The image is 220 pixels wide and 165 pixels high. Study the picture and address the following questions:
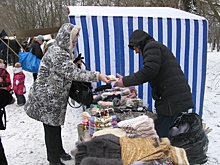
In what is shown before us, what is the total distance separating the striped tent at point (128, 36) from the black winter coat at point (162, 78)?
6.48 feet

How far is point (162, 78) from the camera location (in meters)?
2.72

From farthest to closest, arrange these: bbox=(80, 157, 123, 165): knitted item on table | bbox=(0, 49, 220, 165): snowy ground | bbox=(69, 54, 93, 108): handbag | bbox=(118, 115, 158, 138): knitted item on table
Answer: bbox=(0, 49, 220, 165): snowy ground → bbox=(69, 54, 93, 108): handbag → bbox=(118, 115, 158, 138): knitted item on table → bbox=(80, 157, 123, 165): knitted item on table

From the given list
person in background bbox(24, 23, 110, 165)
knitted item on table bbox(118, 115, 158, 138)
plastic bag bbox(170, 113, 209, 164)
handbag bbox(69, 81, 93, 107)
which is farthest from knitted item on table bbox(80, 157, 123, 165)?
plastic bag bbox(170, 113, 209, 164)

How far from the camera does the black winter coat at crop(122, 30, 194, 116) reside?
2.59 m

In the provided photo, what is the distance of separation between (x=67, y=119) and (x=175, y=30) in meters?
2.94

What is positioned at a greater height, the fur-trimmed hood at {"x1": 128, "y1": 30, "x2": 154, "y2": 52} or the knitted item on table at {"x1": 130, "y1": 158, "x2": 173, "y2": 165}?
the fur-trimmed hood at {"x1": 128, "y1": 30, "x2": 154, "y2": 52}

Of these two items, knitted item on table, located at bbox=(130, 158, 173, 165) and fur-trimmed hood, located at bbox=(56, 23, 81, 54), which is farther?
fur-trimmed hood, located at bbox=(56, 23, 81, 54)

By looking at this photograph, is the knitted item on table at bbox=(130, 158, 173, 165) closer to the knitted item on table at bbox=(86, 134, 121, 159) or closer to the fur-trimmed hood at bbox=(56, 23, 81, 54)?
the knitted item on table at bbox=(86, 134, 121, 159)

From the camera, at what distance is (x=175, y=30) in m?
4.84

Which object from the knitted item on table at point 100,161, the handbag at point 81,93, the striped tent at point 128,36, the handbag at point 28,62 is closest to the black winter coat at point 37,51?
the handbag at point 28,62

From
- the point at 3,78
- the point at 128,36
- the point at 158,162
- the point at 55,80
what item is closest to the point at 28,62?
the point at 128,36

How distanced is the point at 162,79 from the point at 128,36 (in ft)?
7.50

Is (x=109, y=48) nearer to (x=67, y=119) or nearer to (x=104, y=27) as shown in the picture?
(x=104, y=27)

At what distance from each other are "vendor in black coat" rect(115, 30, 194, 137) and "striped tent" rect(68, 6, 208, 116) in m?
1.96
